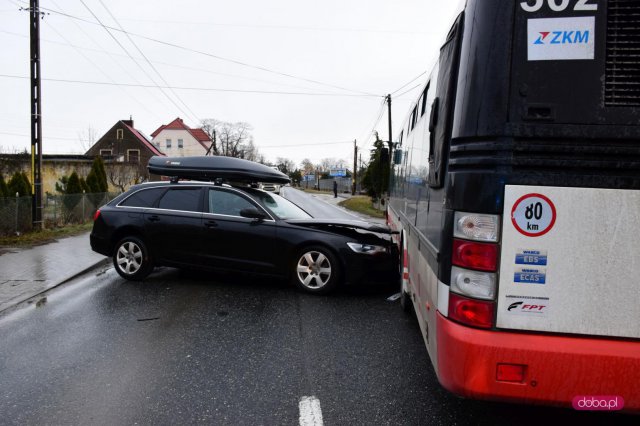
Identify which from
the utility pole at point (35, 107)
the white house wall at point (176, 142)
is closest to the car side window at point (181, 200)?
the utility pole at point (35, 107)

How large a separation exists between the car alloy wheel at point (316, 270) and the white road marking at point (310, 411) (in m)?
2.92

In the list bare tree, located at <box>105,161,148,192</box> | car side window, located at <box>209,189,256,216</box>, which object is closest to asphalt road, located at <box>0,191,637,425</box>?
car side window, located at <box>209,189,256,216</box>

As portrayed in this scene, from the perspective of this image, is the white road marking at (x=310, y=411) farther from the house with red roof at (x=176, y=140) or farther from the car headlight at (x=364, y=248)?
the house with red roof at (x=176, y=140)

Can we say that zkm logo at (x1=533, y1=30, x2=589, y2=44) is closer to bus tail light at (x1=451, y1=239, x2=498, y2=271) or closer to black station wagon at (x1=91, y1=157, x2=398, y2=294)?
bus tail light at (x1=451, y1=239, x2=498, y2=271)

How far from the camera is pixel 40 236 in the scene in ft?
41.0

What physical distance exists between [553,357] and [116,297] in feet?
19.1

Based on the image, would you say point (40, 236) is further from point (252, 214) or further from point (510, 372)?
point (510, 372)

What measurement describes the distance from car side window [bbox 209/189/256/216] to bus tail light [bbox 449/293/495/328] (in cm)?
477

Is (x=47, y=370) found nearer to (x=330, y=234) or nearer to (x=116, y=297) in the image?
(x=116, y=297)

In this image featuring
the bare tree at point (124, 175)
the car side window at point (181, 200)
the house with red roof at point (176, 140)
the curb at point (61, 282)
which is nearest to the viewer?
the curb at point (61, 282)

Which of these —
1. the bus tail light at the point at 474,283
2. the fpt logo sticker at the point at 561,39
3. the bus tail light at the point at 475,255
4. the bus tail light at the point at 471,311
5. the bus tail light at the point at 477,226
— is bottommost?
the bus tail light at the point at 471,311

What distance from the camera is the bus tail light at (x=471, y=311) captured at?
2.48 meters

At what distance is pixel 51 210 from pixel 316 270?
12371 mm

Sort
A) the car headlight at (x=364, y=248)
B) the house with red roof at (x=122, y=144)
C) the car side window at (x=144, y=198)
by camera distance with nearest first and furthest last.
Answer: the car headlight at (x=364, y=248) < the car side window at (x=144, y=198) < the house with red roof at (x=122, y=144)
